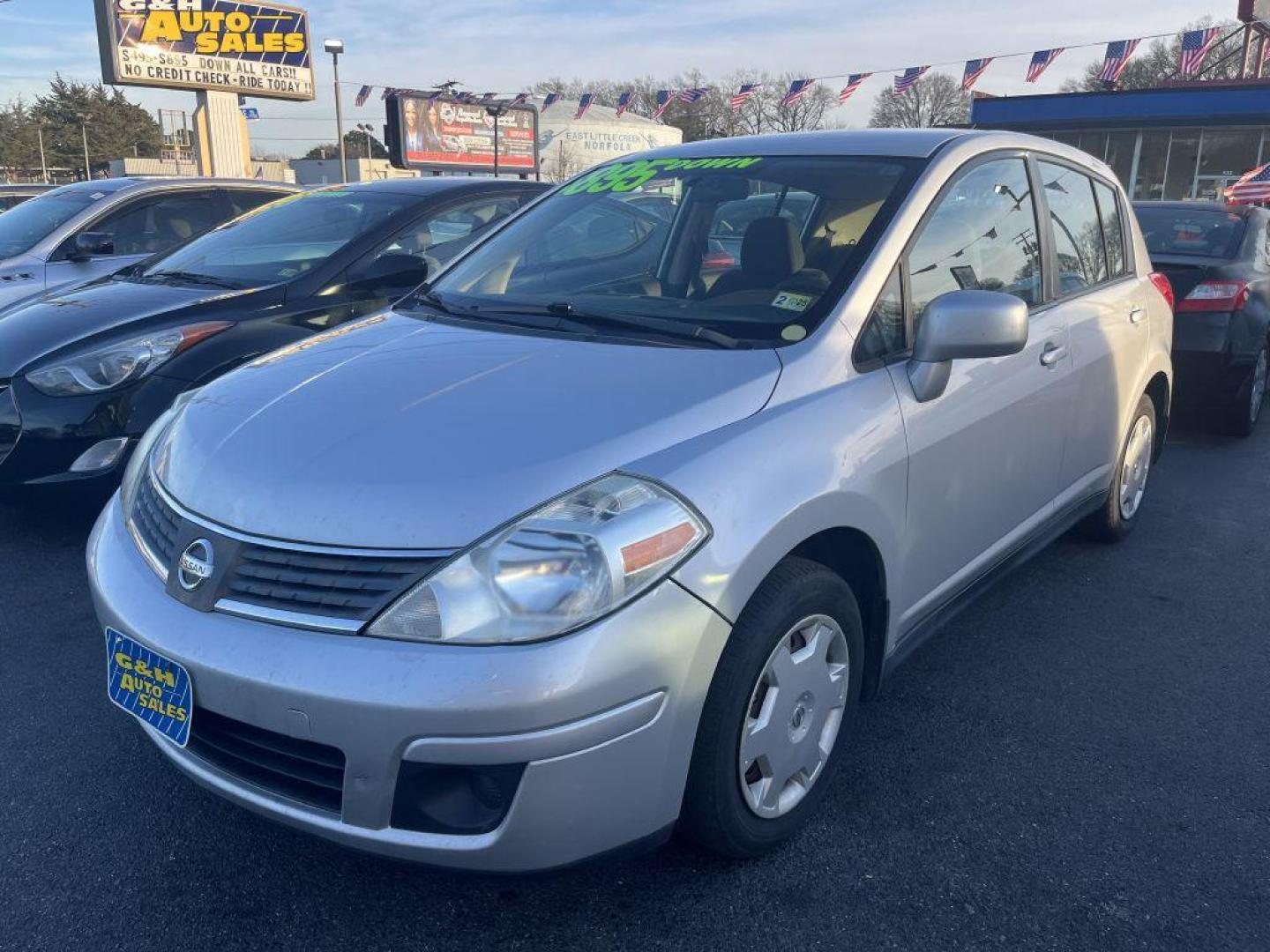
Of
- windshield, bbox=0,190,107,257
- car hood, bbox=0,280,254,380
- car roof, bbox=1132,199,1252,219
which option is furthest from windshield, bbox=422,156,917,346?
car roof, bbox=1132,199,1252,219

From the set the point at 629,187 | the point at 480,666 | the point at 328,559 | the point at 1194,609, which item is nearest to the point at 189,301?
the point at 629,187

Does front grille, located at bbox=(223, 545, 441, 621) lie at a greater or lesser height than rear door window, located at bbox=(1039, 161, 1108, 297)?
lesser

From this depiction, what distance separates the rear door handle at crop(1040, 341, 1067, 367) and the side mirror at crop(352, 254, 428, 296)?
263 centimetres

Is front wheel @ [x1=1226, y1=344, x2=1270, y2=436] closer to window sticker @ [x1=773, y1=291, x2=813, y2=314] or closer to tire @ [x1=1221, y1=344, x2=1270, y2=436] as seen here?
tire @ [x1=1221, y1=344, x2=1270, y2=436]

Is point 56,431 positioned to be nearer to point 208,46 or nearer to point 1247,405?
point 1247,405

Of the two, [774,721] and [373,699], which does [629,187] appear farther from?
[373,699]

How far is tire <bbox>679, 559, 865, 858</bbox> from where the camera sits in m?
1.96

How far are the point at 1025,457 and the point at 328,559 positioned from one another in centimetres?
218

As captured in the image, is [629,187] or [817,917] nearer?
[817,917]

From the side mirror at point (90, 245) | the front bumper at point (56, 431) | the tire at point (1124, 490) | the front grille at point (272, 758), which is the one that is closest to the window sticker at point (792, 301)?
the front grille at point (272, 758)

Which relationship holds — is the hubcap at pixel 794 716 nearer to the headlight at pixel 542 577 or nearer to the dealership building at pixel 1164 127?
the headlight at pixel 542 577

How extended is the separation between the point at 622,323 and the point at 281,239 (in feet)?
9.71

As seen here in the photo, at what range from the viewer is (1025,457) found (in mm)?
3092

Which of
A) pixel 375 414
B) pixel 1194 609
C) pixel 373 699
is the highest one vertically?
pixel 375 414
